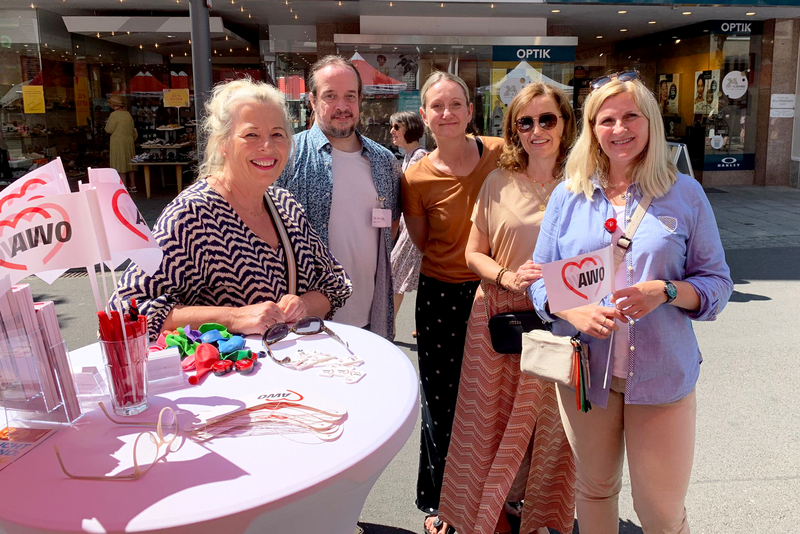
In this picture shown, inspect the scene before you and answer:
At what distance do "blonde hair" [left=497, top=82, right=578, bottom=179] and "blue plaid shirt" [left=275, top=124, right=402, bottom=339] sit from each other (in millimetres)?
601

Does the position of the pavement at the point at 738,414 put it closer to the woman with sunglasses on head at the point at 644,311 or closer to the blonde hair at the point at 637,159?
the woman with sunglasses on head at the point at 644,311

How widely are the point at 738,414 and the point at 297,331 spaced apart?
10.6ft

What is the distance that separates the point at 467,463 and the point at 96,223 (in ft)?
6.52

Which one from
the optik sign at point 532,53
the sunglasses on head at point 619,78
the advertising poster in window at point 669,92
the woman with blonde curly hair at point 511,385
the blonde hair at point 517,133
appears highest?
the optik sign at point 532,53

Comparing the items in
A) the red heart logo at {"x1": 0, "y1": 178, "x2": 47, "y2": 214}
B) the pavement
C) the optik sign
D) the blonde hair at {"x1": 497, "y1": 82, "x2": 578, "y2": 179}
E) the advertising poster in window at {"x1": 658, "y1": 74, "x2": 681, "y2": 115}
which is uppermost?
the optik sign

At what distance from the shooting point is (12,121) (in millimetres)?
12656

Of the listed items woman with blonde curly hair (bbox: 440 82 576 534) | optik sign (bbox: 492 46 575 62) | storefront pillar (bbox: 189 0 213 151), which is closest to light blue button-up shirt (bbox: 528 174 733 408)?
woman with blonde curly hair (bbox: 440 82 576 534)

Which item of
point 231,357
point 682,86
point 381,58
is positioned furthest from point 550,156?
point 682,86

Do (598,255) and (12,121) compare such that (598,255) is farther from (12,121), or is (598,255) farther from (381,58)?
(12,121)

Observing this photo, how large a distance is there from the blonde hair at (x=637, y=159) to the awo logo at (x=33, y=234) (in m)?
1.69

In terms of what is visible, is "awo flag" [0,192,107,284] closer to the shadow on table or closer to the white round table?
the white round table

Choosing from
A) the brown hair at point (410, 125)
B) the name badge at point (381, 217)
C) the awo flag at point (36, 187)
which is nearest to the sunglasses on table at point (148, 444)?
the awo flag at point (36, 187)

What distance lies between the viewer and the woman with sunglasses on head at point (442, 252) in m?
3.09

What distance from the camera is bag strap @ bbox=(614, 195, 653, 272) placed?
7.14 ft
